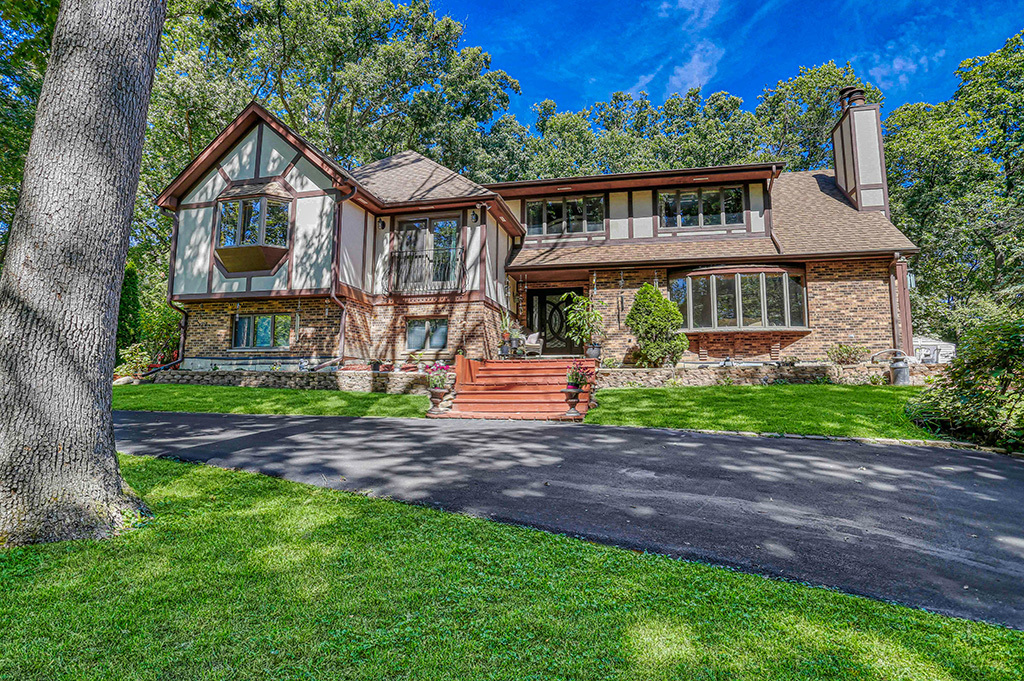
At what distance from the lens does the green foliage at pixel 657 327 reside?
12.9 metres

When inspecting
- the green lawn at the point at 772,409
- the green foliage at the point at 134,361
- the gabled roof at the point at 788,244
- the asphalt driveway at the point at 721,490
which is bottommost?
the asphalt driveway at the point at 721,490

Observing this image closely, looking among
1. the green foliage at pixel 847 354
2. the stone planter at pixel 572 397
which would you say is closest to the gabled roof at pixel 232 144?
the stone planter at pixel 572 397

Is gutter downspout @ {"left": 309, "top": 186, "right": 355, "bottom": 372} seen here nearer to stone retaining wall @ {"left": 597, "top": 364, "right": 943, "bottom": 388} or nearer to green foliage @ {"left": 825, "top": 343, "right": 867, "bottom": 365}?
stone retaining wall @ {"left": 597, "top": 364, "right": 943, "bottom": 388}

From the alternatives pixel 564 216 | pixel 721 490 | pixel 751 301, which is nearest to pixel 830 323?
pixel 751 301

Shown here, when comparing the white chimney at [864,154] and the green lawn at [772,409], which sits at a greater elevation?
the white chimney at [864,154]

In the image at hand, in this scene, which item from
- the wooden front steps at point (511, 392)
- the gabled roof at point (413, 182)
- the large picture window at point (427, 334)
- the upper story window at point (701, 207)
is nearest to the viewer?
the wooden front steps at point (511, 392)

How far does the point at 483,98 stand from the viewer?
26984mm

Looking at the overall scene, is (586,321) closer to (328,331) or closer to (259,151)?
(328,331)

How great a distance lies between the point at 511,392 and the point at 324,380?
17.2ft

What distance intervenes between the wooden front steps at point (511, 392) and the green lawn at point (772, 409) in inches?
35.5

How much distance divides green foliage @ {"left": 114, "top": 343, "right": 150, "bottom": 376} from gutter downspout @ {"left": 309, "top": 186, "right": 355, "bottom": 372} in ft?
19.5

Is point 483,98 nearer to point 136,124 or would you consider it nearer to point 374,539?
point 136,124

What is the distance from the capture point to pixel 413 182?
16047 mm

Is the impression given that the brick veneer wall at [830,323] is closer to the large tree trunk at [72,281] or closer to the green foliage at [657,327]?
the green foliage at [657,327]
